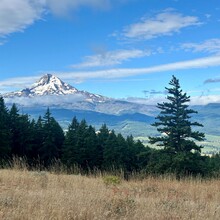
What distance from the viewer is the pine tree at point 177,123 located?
1356 inches

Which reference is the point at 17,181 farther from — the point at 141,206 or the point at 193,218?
the point at 193,218

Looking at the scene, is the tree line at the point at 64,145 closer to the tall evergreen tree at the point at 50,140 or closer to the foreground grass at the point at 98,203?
the tall evergreen tree at the point at 50,140

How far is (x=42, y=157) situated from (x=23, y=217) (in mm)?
55040

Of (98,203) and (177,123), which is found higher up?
(177,123)

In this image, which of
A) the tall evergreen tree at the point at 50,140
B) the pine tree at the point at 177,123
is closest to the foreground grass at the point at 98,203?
the pine tree at the point at 177,123

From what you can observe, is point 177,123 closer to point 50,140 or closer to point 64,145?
point 64,145

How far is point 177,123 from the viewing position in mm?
35062

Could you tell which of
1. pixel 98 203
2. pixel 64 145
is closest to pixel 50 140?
pixel 64 145

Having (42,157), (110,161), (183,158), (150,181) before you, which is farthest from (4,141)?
(150,181)

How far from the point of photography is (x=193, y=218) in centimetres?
618

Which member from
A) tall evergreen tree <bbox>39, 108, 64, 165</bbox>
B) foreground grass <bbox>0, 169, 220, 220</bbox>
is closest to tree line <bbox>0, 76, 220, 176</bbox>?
tall evergreen tree <bbox>39, 108, 64, 165</bbox>

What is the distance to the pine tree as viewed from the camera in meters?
34.4

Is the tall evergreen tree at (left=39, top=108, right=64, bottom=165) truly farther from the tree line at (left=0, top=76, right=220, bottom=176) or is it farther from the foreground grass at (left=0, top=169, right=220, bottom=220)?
the foreground grass at (left=0, top=169, right=220, bottom=220)

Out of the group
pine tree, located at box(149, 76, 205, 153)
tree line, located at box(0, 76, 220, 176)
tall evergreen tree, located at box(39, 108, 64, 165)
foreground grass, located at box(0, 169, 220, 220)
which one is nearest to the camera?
foreground grass, located at box(0, 169, 220, 220)
